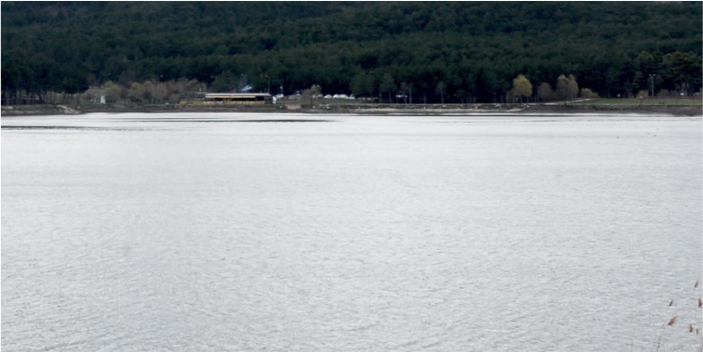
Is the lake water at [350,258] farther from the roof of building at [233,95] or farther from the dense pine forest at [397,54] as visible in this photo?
the roof of building at [233,95]

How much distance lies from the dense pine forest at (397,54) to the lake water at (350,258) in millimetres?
71881

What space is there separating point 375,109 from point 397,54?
98.2ft

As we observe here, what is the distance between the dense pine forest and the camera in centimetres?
10175

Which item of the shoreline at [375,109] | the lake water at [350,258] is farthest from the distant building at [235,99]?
the lake water at [350,258]

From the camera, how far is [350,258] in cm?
1558

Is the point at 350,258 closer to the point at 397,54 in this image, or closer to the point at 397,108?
the point at 397,108

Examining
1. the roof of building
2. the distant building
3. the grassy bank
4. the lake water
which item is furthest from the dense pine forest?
the lake water

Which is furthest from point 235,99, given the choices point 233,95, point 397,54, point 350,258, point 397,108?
point 350,258

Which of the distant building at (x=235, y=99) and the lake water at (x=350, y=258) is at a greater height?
the distant building at (x=235, y=99)

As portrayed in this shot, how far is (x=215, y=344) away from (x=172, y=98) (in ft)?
360

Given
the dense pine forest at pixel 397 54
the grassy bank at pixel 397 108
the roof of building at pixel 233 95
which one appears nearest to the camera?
the grassy bank at pixel 397 108

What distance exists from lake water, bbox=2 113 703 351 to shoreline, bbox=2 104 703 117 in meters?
58.5

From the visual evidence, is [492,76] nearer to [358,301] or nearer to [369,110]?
[369,110]

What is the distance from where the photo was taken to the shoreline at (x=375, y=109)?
88.6 meters
